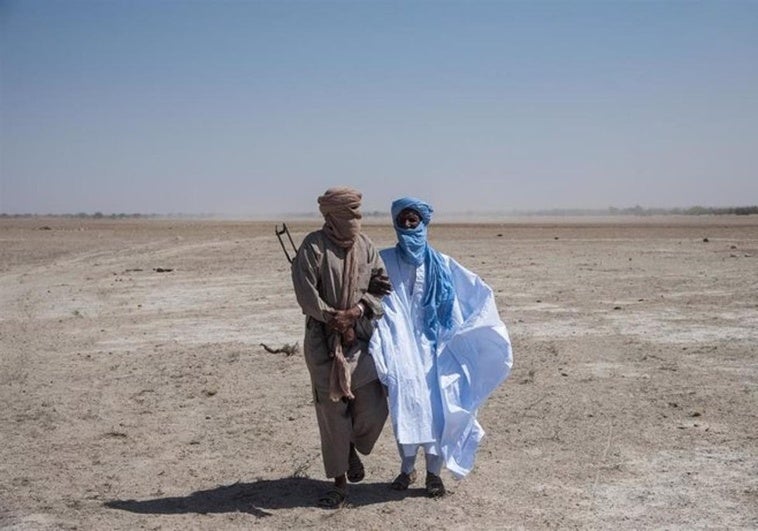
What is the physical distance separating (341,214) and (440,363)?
3.91 ft

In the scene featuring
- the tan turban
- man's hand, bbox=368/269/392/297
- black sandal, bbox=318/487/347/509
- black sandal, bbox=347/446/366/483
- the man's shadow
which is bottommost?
the man's shadow

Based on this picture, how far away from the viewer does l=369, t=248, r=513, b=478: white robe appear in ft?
18.5

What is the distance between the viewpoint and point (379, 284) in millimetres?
5684

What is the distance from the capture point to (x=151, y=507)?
582cm

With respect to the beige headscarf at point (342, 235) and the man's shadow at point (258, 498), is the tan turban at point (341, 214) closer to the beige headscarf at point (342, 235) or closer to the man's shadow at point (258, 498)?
the beige headscarf at point (342, 235)

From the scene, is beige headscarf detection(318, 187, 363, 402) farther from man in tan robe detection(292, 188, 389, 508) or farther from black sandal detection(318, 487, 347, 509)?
black sandal detection(318, 487, 347, 509)

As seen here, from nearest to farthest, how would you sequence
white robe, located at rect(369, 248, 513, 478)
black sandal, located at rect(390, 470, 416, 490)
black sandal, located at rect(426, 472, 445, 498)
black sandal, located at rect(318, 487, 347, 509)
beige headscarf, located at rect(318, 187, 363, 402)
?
beige headscarf, located at rect(318, 187, 363, 402) < white robe, located at rect(369, 248, 513, 478) < black sandal, located at rect(318, 487, 347, 509) < black sandal, located at rect(426, 472, 445, 498) < black sandal, located at rect(390, 470, 416, 490)

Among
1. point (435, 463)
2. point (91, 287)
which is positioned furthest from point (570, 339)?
point (91, 287)

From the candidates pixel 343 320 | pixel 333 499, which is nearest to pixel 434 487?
pixel 333 499

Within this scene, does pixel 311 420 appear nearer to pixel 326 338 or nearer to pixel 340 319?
pixel 326 338

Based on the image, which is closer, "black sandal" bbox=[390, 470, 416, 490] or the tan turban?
the tan turban

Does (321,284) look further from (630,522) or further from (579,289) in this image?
(579,289)

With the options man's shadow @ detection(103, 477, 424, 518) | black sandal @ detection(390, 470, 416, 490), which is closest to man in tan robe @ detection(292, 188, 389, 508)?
man's shadow @ detection(103, 477, 424, 518)

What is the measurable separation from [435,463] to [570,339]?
5927 millimetres
